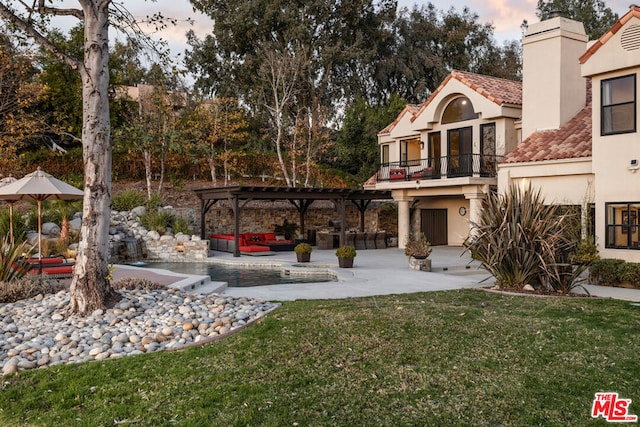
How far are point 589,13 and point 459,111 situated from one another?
88.4 feet

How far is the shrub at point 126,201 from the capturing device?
79.0ft

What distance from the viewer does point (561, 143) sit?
16.2m

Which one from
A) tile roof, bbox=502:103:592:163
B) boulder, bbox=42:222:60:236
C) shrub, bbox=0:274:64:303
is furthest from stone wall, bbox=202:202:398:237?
shrub, bbox=0:274:64:303

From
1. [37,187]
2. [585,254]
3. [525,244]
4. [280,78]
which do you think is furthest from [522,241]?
[280,78]

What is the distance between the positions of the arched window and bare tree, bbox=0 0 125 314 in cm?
1662

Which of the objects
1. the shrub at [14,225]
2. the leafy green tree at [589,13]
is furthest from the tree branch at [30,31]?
the leafy green tree at [589,13]

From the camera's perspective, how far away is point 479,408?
474 centimetres

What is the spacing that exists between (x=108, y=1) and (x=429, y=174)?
16.6 m

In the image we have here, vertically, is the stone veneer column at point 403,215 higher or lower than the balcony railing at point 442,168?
lower

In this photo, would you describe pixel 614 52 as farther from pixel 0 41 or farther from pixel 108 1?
pixel 0 41

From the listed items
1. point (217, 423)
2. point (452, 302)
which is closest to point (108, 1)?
point (217, 423)

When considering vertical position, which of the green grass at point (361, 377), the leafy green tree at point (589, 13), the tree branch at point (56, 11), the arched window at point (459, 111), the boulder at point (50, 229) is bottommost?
the green grass at point (361, 377)

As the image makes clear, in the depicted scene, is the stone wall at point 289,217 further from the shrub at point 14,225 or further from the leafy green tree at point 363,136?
the shrub at point 14,225

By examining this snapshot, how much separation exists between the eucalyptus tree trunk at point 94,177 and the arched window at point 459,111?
1663 centimetres
